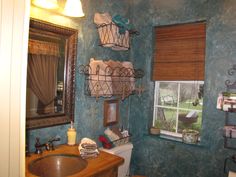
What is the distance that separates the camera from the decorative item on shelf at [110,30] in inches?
87.6

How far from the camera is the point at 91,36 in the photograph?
223 cm

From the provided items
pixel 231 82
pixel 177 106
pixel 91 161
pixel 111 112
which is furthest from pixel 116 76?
pixel 231 82

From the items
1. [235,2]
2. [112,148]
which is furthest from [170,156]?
[235,2]

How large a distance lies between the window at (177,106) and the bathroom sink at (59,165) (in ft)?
4.21

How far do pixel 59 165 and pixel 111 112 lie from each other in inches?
37.4

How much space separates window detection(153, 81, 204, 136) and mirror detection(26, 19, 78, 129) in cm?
113

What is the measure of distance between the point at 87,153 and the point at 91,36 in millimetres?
1147

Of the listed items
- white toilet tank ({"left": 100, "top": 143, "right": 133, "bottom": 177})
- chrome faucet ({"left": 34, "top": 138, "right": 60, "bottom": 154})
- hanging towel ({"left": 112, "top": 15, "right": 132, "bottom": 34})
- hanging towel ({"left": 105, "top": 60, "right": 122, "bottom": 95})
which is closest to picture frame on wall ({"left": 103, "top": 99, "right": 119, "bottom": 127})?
hanging towel ({"left": 105, "top": 60, "right": 122, "bottom": 95})

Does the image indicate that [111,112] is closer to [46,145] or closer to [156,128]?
[156,128]

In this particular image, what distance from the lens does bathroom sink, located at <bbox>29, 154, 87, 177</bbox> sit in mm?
1625

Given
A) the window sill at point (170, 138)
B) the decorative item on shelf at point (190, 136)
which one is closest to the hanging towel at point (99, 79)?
the window sill at point (170, 138)

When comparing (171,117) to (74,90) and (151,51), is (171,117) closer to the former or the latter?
(151,51)

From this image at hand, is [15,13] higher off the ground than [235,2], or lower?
lower

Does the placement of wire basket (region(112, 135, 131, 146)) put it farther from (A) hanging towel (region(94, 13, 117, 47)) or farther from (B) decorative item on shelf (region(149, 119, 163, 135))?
(A) hanging towel (region(94, 13, 117, 47))
